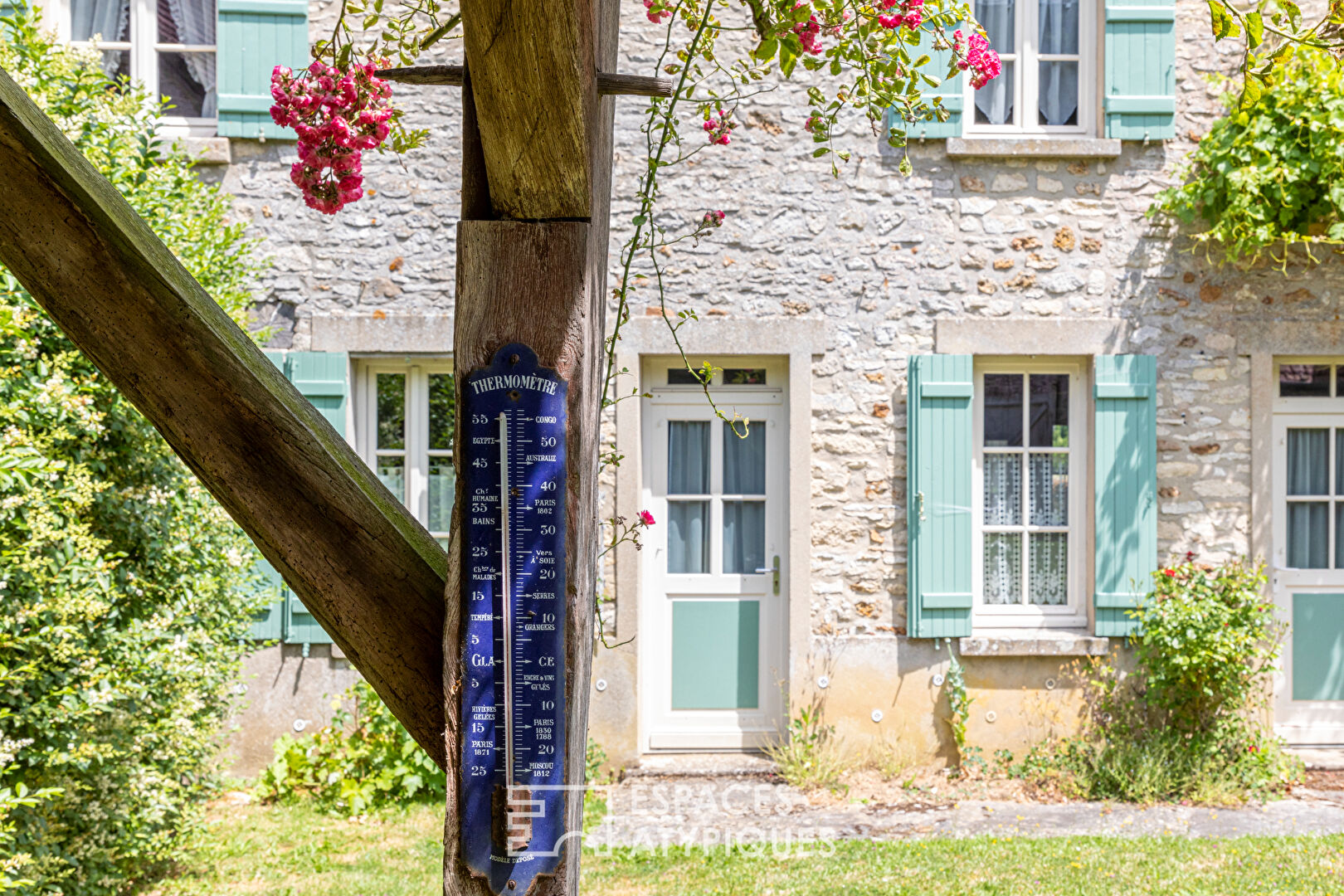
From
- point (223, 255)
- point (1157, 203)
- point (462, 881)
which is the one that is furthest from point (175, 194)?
point (1157, 203)

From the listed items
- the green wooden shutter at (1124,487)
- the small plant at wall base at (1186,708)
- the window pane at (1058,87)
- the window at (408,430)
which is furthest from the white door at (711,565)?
the window pane at (1058,87)

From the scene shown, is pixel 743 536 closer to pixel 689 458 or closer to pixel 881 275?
pixel 689 458

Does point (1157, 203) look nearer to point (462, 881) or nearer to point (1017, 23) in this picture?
point (1017, 23)

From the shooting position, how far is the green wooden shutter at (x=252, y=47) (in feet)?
16.7

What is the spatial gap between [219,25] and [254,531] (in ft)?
15.5

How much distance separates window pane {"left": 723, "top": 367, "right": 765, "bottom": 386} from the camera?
5.51 meters

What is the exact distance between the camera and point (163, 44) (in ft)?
17.3

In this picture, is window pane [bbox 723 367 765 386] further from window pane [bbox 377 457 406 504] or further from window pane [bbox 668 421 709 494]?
window pane [bbox 377 457 406 504]

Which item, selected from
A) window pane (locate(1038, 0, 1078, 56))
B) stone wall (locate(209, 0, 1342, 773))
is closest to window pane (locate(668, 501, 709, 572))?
stone wall (locate(209, 0, 1342, 773))

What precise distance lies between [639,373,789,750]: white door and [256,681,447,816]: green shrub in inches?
49.1

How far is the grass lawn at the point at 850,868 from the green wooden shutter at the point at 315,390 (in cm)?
101

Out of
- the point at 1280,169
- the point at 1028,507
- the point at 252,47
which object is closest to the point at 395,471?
the point at 252,47

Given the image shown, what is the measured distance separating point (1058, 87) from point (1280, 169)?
1.21 metres

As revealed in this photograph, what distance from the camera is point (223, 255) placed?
4.52m
